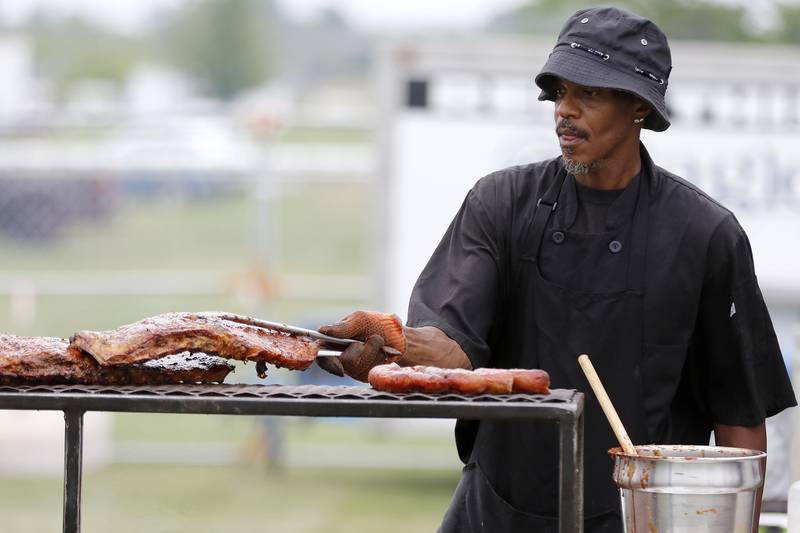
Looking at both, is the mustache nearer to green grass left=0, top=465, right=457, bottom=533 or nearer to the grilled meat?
the grilled meat

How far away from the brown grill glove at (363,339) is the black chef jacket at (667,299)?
0.74 feet

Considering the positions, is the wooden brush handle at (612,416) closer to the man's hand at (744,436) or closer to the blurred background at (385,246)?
the man's hand at (744,436)

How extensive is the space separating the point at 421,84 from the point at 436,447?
2.99 m

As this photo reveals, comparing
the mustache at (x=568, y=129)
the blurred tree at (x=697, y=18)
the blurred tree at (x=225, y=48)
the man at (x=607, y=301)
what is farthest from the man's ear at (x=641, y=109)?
the blurred tree at (x=225, y=48)

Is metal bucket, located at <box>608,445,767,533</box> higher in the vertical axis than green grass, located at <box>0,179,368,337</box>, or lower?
higher

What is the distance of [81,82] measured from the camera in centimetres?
5025

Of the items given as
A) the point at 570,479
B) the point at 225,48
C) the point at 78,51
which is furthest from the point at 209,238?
the point at 78,51

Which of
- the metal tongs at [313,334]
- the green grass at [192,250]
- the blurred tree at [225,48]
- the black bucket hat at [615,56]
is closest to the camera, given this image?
the metal tongs at [313,334]

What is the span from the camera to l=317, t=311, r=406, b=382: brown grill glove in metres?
2.93

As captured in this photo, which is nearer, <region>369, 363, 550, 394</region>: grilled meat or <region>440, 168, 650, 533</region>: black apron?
<region>369, 363, 550, 394</region>: grilled meat

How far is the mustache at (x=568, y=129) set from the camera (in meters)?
3.17

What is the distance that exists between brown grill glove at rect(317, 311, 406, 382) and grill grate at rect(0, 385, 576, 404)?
239mm

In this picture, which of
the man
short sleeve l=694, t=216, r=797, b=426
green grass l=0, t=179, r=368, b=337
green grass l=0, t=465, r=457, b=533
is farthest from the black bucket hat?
green grass l=0, t=179, r=368, b=337

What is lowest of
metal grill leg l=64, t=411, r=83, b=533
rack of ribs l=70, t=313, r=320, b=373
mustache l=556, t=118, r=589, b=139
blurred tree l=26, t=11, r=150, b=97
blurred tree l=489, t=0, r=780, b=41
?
metal grill leg l=64, t=411, r=83, b=533
